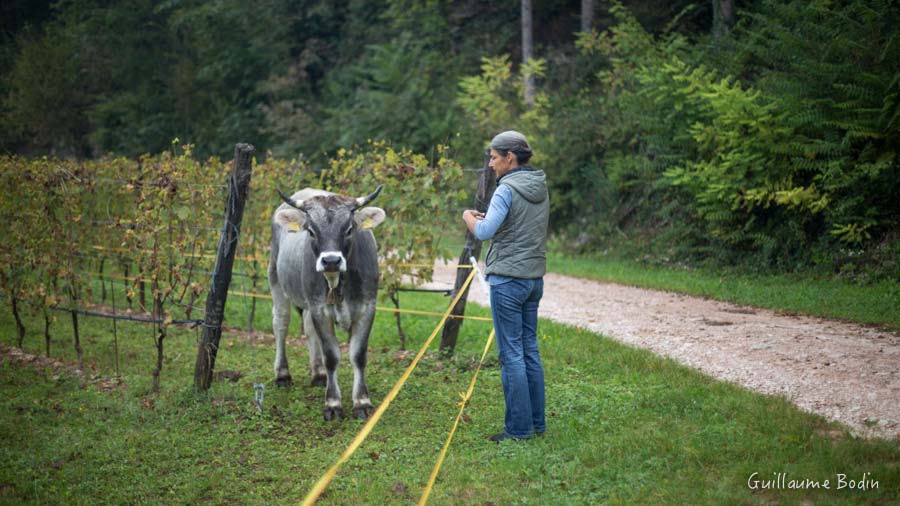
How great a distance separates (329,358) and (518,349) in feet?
7.04

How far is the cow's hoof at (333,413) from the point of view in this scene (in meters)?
7.55

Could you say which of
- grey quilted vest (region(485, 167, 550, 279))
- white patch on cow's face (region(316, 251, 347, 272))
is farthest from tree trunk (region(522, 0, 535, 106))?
grey quilted vest (region(485, 167, 550, 279))

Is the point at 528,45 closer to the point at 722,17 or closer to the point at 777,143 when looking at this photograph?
the point at 722,17

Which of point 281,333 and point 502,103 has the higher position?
point 502,103

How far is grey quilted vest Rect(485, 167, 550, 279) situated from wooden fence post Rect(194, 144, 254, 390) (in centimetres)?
301

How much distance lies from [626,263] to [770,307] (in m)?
5.33

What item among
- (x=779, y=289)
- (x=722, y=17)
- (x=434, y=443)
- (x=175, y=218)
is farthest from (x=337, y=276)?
(x=722, y=17)

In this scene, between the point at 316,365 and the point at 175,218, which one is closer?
the point at 316,365

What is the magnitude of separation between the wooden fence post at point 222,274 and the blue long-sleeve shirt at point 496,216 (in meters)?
2.97

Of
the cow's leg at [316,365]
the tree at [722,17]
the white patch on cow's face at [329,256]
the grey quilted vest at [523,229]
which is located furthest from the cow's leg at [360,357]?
the tree at [722,17]

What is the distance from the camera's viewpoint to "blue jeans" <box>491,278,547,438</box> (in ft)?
20.8

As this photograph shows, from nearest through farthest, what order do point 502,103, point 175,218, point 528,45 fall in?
point 175,218
point 502,103
point 528,45

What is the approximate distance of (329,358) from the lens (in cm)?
771

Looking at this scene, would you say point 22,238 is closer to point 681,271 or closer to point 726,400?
point 726,400
